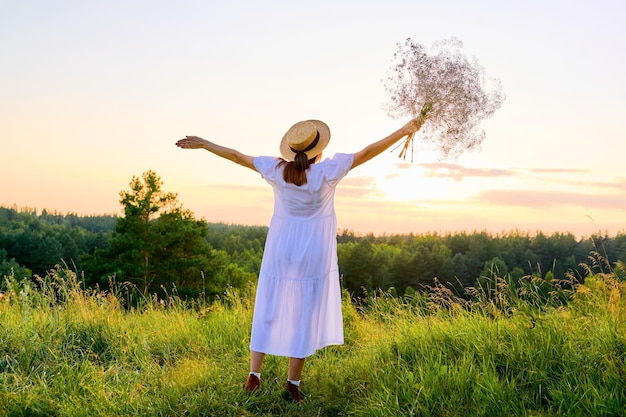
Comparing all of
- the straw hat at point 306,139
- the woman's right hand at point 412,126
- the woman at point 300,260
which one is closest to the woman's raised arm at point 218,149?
the woman at point 300,260

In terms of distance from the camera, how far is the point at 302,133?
538cm

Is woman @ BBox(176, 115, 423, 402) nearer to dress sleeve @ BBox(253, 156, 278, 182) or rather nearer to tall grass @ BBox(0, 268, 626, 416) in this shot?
dress sleeve @ BBox(253, 156, 278, 182)

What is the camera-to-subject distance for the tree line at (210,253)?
37.2 meters

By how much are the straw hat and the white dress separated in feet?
0.70

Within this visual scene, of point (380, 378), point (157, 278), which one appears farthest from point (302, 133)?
point (157, 278)

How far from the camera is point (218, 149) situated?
565 cm

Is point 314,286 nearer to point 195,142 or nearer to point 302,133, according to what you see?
point 302,133

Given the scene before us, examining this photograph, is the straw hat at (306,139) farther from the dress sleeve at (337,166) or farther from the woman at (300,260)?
the dress sleeve at (337,166)

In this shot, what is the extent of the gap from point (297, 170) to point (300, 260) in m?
0.76

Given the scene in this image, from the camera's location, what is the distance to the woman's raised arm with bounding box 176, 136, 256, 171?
558cm

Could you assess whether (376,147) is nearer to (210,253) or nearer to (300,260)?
(300,260)

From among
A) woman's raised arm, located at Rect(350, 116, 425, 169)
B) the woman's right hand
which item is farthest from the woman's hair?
the woman's right hand

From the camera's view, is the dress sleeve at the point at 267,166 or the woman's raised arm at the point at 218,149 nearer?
the dress sleeve at the point at 267,166

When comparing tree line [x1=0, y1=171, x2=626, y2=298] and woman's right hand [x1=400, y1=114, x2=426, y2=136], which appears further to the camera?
tree line [x1=0, y1=171, x2=626, y2=298]
